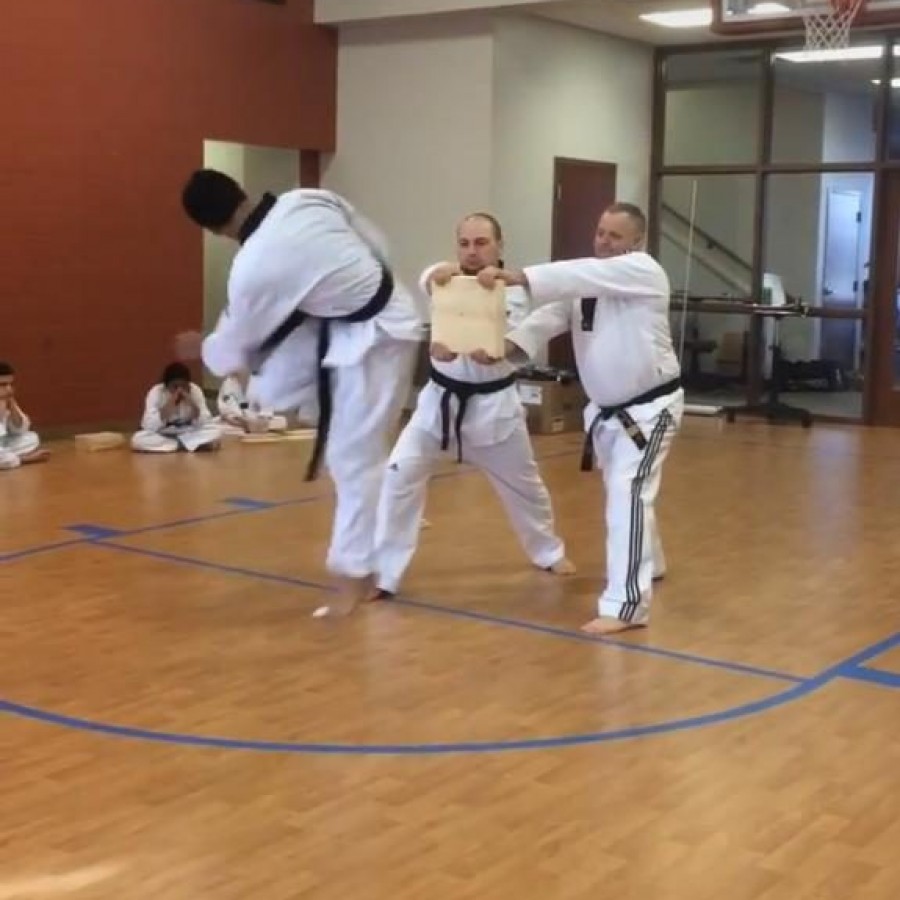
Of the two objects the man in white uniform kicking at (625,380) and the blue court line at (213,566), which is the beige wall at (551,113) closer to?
the blue court line at (213,566)

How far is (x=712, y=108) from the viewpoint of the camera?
464 inches

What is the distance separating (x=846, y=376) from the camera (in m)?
11.4

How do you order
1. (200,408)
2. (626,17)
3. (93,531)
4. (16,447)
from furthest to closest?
(626,17), (200,408), (16,447), (93,531)

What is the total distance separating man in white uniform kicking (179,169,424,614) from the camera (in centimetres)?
448

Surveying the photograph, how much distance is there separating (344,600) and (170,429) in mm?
4202

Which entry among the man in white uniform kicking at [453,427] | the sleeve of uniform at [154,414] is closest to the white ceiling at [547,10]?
the sleeve of uniform at [154,414]

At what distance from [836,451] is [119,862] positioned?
7.27 m

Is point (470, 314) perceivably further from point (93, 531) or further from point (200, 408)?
point (200, 408)

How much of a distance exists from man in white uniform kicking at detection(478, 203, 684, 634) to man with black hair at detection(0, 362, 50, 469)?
4320mm

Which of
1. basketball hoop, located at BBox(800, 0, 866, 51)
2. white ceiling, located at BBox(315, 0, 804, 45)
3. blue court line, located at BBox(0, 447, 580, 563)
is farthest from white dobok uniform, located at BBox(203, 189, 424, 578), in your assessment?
white ceiling, located at BBox(315, 0, 804, 45)

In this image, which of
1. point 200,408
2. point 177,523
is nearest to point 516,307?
point 177,523

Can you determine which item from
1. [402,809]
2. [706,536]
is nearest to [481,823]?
[402,809]

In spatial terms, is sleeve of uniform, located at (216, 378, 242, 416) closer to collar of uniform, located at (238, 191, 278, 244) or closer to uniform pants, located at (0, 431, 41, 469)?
uniform pants, located at (0, 431, 41, 469)

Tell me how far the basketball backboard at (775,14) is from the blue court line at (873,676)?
450cm
